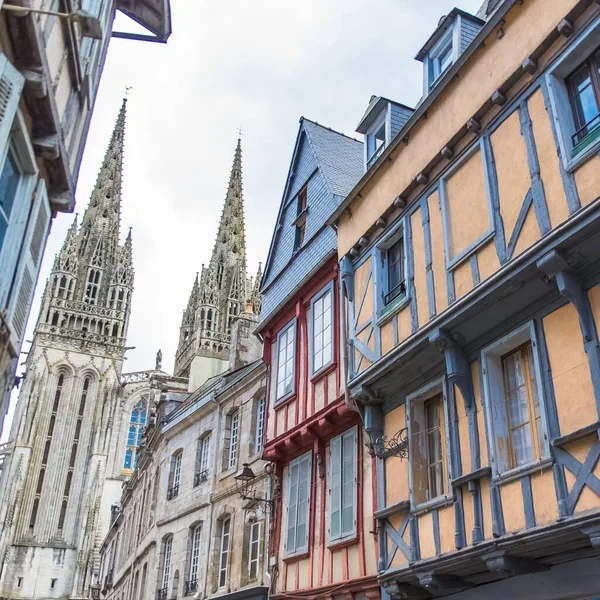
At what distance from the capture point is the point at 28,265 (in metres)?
7.79

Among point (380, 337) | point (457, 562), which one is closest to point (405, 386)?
point (380, 337)

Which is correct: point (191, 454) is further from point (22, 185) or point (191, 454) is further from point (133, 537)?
point (22, 185)

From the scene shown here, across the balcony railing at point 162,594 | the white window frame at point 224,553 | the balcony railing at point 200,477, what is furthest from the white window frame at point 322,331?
the balcony railing at point 162,594

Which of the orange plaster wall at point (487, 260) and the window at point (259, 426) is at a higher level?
the window at point (259, 426)

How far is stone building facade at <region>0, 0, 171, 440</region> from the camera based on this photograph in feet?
21.7

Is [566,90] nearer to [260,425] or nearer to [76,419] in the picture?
[260,425]

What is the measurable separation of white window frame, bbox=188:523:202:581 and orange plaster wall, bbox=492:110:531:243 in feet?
38.2

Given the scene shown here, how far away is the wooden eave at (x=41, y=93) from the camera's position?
670cm

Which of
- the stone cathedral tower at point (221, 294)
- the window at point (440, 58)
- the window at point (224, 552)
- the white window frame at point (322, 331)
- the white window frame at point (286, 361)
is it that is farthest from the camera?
the stone cathedral tower at point (221, 294)

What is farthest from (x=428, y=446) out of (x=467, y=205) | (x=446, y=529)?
(x=467, y=205)

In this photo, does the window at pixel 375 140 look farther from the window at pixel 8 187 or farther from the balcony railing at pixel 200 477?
the balcony railing at pixel 200 477

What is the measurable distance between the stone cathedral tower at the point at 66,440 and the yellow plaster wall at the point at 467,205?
145ft

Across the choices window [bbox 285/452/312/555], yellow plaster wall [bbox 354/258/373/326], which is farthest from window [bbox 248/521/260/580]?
yellow plaster wall [bbox 354/258/373/326]

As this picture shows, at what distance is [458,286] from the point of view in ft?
26.7
